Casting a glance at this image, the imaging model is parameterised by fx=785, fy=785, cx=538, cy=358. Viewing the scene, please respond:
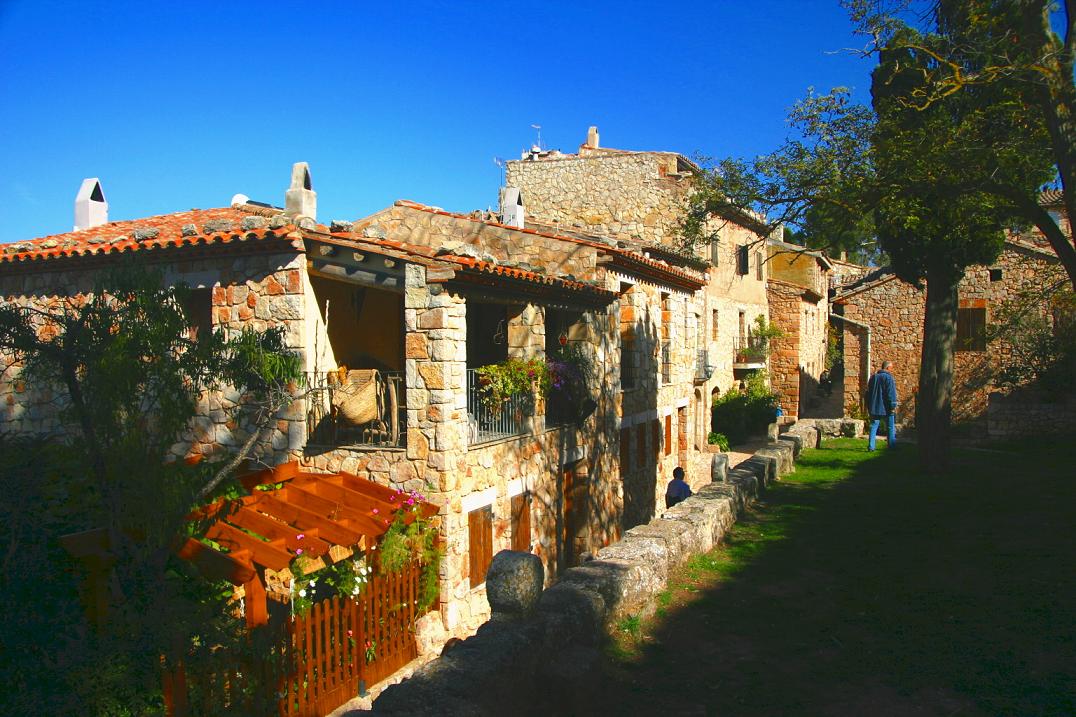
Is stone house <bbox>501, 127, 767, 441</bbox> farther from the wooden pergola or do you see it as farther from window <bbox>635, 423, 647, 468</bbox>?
the wooden pergola

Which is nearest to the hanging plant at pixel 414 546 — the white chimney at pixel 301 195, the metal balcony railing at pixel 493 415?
the metal balcony railing at pixel 493 415

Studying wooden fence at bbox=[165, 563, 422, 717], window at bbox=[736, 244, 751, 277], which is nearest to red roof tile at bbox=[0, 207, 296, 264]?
wooden fence at bbox=[165, 563, 422, 717]

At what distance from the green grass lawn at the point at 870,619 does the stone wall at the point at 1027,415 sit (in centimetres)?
916

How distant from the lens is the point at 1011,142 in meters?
8.95

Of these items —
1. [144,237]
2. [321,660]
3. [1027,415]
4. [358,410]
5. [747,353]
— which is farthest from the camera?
[747,353]

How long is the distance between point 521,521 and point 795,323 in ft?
70.3

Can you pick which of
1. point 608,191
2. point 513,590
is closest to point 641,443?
point 608,191

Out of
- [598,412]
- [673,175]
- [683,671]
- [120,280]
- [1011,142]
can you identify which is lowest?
[683,671]

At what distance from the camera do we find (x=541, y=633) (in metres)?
5.02

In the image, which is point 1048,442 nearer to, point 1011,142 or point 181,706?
point 1011,142

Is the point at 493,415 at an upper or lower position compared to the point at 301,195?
lower

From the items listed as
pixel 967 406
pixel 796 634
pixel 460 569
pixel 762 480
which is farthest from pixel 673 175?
pixel 796 634

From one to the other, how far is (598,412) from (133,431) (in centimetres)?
969

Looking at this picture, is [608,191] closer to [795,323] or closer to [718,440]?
[718,440]
